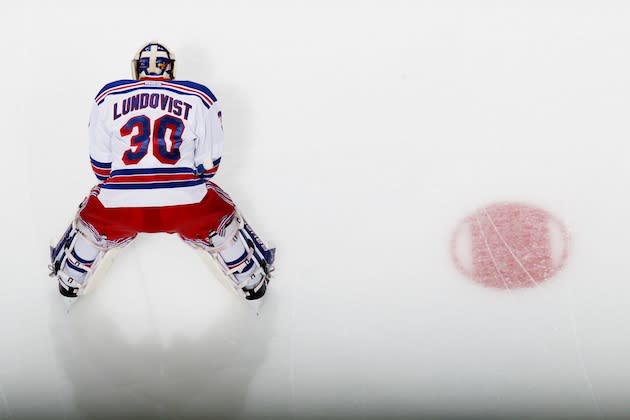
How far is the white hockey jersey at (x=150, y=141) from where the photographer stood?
7.91 feet

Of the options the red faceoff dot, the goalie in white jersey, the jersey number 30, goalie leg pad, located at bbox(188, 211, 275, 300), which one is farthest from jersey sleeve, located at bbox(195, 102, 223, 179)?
the red faceoff dot

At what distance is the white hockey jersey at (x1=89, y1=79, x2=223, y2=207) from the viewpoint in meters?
2.41

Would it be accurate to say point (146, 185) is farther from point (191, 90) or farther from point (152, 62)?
point (152, 62)

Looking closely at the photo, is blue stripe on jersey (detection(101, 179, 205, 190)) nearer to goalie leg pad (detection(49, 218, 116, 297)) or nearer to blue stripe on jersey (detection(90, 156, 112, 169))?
blue stripe on jersey (detection(90, 156, 112, 169))

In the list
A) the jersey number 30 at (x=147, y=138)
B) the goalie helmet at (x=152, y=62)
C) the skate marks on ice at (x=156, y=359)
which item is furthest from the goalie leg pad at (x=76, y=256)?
the goalie helmet at (x=152, y=62)

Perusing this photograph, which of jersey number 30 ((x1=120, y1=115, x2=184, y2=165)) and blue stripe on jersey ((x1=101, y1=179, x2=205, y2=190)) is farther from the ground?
jersey number 30 ((x1=120, y1=115, x2=184, y2=165))

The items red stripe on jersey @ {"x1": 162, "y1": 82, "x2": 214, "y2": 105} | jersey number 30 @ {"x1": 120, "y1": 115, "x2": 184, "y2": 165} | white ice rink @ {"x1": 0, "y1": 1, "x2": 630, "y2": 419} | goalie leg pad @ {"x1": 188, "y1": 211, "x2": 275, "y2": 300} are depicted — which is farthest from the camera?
white ice rink @ {"x1": 0, "y1": 1, "x2": 630, "y2": 419}

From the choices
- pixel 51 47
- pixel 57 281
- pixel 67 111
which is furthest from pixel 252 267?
pixel 51 47

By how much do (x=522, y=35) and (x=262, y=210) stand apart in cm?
168

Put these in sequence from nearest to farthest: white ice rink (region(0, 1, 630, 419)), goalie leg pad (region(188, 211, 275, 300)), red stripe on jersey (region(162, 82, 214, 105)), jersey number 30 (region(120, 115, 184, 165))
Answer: jersey number 30 (region(120, 115, 184, 165)) → red stripe on jersey (region(162, 82, 214, 105)) → goalie leg pad (region(188, 211, 275, 300)) → white ice rink (region(0, 1, 630, 419))

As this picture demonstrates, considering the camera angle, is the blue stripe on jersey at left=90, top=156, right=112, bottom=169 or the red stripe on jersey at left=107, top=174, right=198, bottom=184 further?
the blue stripe on jersey at left=90, top=156, right=112, bottom=169

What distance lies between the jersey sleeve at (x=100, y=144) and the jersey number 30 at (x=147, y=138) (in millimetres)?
115

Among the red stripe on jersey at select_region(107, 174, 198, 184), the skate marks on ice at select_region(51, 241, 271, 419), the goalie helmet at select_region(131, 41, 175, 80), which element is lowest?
the skate marks on ice at select_region(51, 241, 271, 419)

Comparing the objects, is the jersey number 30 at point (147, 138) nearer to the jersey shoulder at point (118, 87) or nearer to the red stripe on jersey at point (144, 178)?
the red stripe on jersey at point (144, 178)
